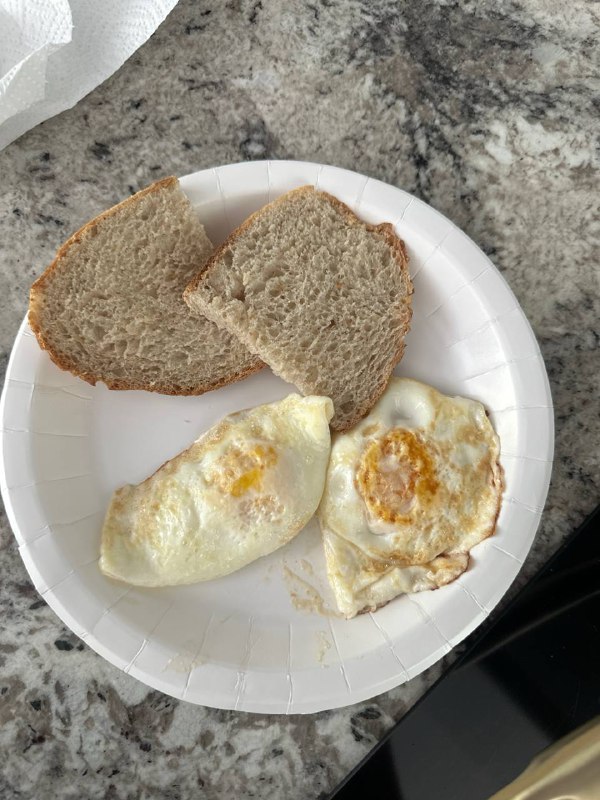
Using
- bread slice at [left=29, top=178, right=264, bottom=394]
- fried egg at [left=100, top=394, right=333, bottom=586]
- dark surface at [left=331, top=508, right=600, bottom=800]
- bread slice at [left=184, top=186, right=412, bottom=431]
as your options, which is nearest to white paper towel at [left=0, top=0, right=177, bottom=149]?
bread slice at [left=29, top=178, right=264, bottom=394]

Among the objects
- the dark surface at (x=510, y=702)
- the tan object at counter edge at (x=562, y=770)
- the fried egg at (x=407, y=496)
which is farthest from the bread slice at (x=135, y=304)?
the tan object at counter edge at (x=562, y=770)

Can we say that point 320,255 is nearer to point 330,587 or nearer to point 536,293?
point 536,293

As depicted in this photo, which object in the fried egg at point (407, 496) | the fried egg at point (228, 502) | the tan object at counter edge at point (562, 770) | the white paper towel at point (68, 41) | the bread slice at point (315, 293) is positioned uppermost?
the white paper towel at point (68, 41)

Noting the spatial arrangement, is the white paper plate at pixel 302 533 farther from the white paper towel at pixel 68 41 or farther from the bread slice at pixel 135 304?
the white paper towel at pixel 68 41

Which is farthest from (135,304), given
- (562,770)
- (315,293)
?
(562,770)

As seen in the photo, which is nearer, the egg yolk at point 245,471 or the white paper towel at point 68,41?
the egg yolk at point 245,471

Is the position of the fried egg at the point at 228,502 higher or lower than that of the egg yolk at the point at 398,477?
higher

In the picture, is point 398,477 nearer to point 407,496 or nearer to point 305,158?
point 407,496

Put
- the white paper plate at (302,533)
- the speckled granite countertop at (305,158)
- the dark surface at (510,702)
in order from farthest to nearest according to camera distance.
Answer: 1. the speckled granite countertop at (305,158)
2. the dark surface at (510,702)
3. the white paper plate at (302,533)
